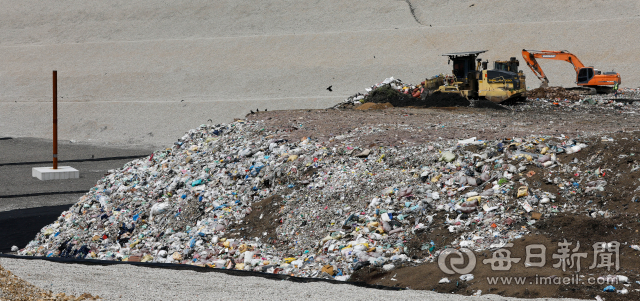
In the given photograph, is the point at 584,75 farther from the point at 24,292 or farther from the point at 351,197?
the point at 24,292

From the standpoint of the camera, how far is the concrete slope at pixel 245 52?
22375mm

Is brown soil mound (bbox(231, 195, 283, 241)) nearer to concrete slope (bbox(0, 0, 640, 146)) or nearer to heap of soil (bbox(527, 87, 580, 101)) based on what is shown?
heap of soil (bbox(527, 87, 580, 101))

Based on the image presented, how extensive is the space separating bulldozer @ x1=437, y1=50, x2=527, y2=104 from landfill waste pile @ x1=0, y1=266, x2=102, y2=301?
12.0m

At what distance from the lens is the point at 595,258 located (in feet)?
17.0

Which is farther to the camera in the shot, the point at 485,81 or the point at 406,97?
the point at 406,97

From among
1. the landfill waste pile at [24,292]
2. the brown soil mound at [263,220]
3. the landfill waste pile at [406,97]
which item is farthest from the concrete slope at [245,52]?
the landfill waste pile at [24,292]

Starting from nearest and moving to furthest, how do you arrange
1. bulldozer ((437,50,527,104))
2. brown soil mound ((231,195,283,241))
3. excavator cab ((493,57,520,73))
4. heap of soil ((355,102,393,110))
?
brown soil mound ((231,195,283,241)) < heap of soil ((355,102,393,110)) < bulldozer ((437,50,527,104)) < excavator cab ((493,57,520,73))

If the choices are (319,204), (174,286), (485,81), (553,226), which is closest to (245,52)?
(485,81)

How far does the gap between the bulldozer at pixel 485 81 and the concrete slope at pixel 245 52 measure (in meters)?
7.34

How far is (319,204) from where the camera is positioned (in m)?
7.34

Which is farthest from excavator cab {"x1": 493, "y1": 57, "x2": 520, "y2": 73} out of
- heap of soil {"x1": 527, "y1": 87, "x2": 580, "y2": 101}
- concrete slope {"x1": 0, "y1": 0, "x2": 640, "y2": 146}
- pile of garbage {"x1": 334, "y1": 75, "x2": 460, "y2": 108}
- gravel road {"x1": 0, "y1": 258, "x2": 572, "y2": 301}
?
gravel road {"x1": 0, "y1": 258, "x2": 572, "y2": 301}

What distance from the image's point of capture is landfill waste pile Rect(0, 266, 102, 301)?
3.71 m

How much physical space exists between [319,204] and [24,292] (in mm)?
4052

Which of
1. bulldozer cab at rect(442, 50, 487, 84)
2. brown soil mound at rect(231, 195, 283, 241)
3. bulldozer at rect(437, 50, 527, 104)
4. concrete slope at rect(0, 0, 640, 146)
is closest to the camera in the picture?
brown soil mound at rect(231, 195, 283, 241)
